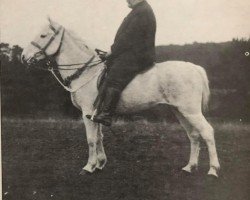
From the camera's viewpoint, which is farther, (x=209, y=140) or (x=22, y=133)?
(x=22, y=133)

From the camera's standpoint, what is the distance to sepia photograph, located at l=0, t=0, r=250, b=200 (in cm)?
312

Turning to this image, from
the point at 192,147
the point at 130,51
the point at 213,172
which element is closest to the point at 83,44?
the point at 130,51

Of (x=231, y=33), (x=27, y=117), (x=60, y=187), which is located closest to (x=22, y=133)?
(x=27, y=117)

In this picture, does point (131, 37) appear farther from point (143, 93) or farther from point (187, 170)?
point (187, 170)

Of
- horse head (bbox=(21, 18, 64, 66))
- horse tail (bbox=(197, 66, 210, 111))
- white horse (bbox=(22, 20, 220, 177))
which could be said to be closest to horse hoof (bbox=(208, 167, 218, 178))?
white horse (bbox=(22, 20, 220, 177))

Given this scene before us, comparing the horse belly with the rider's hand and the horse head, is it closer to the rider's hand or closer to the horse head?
the rider's hand

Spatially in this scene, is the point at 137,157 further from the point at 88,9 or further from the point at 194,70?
the point at 88,9

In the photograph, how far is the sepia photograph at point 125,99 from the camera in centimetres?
312

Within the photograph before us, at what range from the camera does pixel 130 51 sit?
10.5 ft

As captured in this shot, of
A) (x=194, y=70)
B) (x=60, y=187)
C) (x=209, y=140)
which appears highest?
(x=194, y=70)

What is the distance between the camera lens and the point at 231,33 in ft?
10.2

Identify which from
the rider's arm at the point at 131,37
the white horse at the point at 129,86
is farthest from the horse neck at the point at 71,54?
the rider's arm at the point at 131,37

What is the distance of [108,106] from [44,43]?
585 mm

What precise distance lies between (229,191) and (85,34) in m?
1.32
